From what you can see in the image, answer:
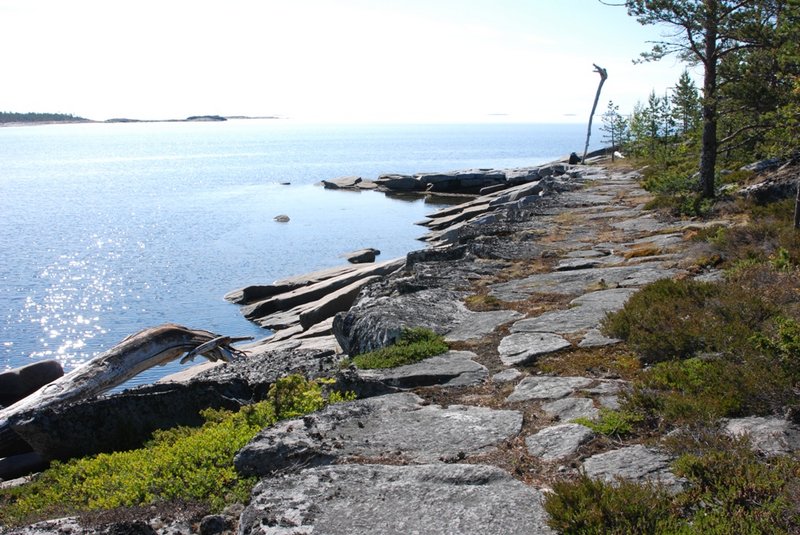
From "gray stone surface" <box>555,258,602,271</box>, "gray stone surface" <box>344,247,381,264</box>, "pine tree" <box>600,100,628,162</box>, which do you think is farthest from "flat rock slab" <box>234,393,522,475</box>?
"pine tree" <box>600,100,628,162</box>

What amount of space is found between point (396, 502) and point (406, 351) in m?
3.03

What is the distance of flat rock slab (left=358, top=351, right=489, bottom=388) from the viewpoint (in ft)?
20.5

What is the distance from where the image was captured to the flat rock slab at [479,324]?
7.50 m

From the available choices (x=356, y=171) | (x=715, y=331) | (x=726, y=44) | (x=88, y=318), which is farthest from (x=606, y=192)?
(x=356, y=171)

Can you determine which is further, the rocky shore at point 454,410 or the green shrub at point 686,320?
the green shrub at point 686,320

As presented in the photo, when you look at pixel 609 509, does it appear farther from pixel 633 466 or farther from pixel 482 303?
pixel 482 303

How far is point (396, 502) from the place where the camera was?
3.98 meters

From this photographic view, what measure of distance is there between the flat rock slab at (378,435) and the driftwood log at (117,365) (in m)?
6.73

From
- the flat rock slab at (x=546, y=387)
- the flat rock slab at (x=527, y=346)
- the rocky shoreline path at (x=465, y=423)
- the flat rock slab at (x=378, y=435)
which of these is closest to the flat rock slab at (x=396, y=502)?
the rocky shoreline path at (x=465, y=423)

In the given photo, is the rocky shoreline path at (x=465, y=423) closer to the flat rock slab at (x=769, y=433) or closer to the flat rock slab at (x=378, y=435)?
the flat rock slab at (x=378, y=435)

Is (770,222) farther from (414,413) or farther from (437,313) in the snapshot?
(414,413)

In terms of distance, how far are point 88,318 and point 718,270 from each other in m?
23.0

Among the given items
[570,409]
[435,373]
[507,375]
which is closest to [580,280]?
[507,375]

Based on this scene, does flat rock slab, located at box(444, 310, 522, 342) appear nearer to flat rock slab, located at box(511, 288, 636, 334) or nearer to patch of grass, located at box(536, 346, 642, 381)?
flat rock slab, located at box(511, 288, 636, 334)
